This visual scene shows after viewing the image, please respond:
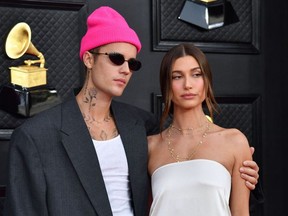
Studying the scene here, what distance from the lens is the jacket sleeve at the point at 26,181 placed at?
1.63 meters

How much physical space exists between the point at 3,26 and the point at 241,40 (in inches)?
37.4

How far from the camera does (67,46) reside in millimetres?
2238

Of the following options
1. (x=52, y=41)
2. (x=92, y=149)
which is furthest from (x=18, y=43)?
(x=92, y=149)

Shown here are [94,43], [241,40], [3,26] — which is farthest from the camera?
[241,40]

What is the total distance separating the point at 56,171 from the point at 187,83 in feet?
1.44

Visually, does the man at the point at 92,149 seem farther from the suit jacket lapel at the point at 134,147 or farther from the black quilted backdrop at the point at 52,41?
the black quilted backdrop at the point at 52,41

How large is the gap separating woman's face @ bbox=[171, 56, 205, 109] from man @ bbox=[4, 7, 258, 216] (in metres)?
0.12

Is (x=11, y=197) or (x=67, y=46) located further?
(x=67, y=46)

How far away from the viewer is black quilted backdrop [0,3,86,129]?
2.16 metres

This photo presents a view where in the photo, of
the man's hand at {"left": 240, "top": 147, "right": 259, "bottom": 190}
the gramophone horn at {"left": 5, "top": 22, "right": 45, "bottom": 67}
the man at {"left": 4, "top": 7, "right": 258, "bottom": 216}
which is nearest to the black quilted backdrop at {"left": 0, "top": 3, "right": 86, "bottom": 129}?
the gramophone horn at {"left": 5, "top": 22, "right": 45, "bottom": 67}

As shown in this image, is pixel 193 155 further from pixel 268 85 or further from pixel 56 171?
pixel 268 85

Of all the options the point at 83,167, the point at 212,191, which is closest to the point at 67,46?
the point at 83,167

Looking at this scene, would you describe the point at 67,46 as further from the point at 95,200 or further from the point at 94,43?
the point at 95,200

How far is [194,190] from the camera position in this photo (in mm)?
1661
